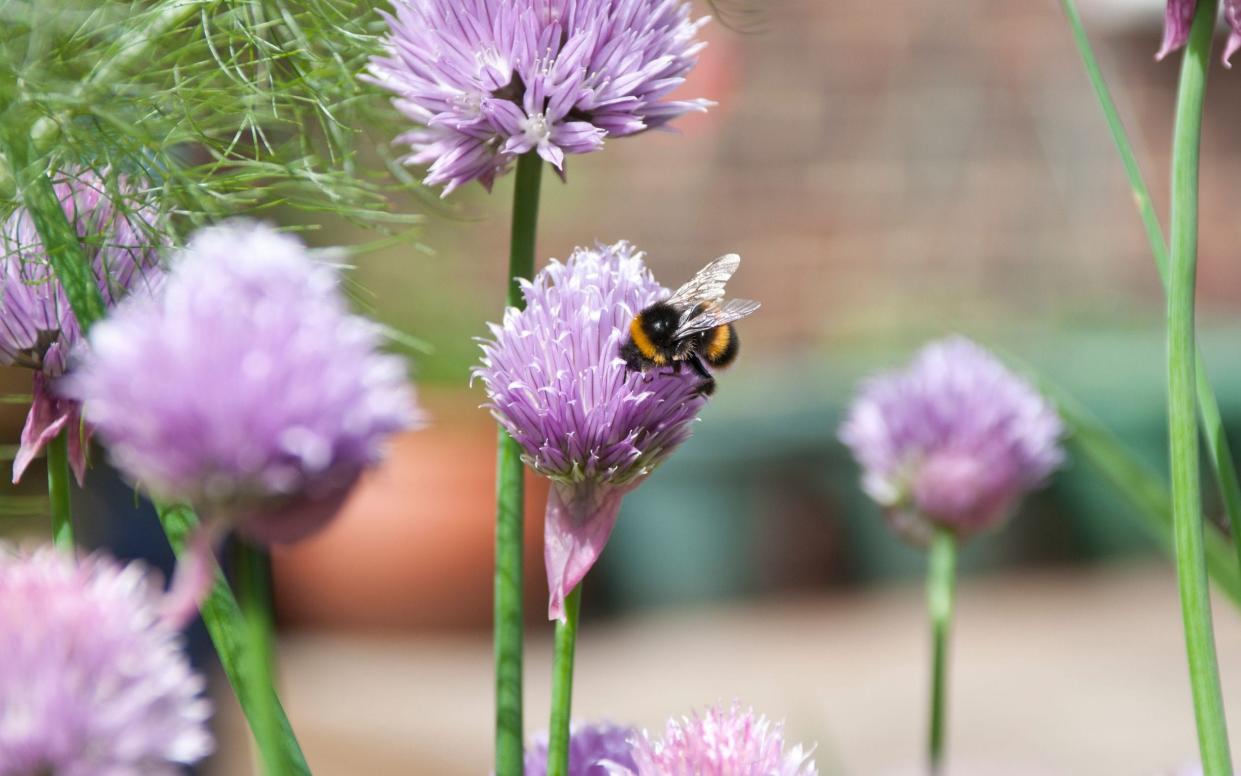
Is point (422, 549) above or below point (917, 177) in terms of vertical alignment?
below

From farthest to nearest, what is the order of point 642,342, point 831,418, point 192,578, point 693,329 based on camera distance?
point 831,418
point 693,329
point 642,342
point 192,578

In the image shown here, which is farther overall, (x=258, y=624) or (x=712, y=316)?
(x=712, y=316)

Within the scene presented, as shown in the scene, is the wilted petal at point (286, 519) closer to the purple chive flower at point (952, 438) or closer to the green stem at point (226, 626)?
the green stem at point (226, 626)

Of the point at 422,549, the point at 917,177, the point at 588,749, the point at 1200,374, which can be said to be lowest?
the point at 422,549

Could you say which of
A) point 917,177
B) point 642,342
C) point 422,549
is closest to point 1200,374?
point 642,342

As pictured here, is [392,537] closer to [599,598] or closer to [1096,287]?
[599,598]

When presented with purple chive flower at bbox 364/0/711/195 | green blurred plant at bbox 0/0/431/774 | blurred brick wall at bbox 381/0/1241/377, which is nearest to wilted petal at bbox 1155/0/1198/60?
purple chive flower at bbox 364/0/711/195

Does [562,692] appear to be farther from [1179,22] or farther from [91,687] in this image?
[1179,22]
